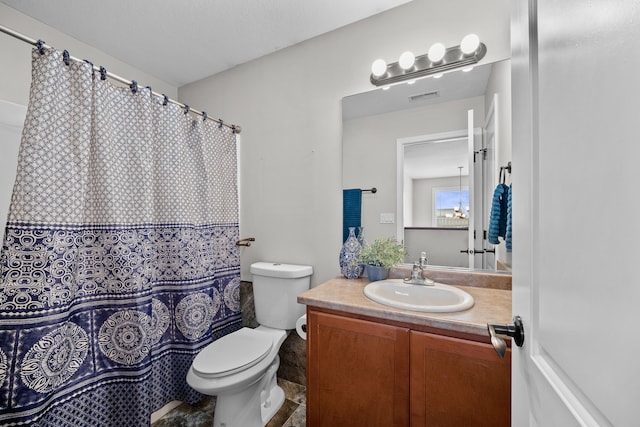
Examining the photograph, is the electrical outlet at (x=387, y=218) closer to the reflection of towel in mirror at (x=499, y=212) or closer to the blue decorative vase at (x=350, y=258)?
the blue decorative vase at (x=350, y=258)

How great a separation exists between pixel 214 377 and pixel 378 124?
1612mm

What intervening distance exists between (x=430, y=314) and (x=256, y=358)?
2.89 ft

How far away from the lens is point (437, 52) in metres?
1.46

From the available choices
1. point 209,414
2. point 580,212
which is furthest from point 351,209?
point 209,414

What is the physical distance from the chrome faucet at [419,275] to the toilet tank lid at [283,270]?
649 millimetres

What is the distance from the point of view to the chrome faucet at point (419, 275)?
1415mm

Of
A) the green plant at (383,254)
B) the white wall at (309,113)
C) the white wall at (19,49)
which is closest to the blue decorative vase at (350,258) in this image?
the green plant at (383,254)

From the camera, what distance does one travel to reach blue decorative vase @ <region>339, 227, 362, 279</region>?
1.60 m

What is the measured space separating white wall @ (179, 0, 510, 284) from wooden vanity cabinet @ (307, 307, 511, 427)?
627mm

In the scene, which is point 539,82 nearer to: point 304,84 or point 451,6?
point 451,6

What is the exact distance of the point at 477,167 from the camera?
1.46m

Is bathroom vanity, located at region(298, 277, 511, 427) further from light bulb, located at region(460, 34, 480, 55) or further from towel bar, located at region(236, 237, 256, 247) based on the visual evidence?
light bulb, located at region(460, 34, 480, 55)

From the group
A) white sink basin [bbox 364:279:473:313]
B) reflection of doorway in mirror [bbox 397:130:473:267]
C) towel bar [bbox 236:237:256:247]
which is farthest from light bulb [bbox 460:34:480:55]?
towel bar [bbox 236:237:256:247]

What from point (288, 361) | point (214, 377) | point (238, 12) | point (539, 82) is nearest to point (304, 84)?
point (238, 12)
